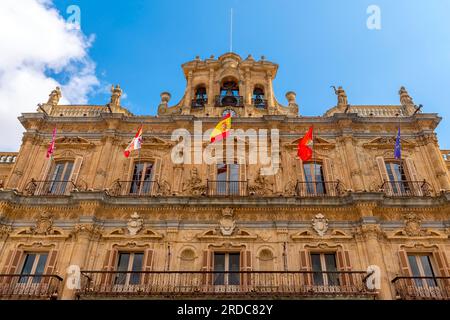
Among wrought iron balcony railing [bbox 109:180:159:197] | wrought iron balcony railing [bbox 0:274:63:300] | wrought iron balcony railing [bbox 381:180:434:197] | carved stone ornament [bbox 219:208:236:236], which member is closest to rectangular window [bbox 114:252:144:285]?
wrought iron balcony railing [bbox 0:274:63:300]

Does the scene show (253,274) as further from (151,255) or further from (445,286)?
(445,286)

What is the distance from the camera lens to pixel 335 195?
1672 cm

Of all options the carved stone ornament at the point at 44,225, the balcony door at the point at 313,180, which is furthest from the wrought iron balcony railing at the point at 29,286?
the balcony door at the point at 313,180

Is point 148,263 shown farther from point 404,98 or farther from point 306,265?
point 404,98

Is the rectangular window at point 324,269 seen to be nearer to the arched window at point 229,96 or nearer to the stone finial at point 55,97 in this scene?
the arched window at point 229,96

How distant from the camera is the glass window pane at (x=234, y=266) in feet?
47.6

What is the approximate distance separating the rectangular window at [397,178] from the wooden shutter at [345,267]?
3974 millimetres

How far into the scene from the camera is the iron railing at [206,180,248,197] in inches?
667

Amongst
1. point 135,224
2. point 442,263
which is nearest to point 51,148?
point 135,224

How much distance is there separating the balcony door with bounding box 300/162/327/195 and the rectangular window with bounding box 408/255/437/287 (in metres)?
4.25

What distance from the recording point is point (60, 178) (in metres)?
17.8

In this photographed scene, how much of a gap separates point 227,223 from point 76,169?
24.0 feet

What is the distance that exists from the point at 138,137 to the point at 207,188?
12.2ft

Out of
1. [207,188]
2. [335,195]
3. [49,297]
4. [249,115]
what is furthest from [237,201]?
[49,297]
